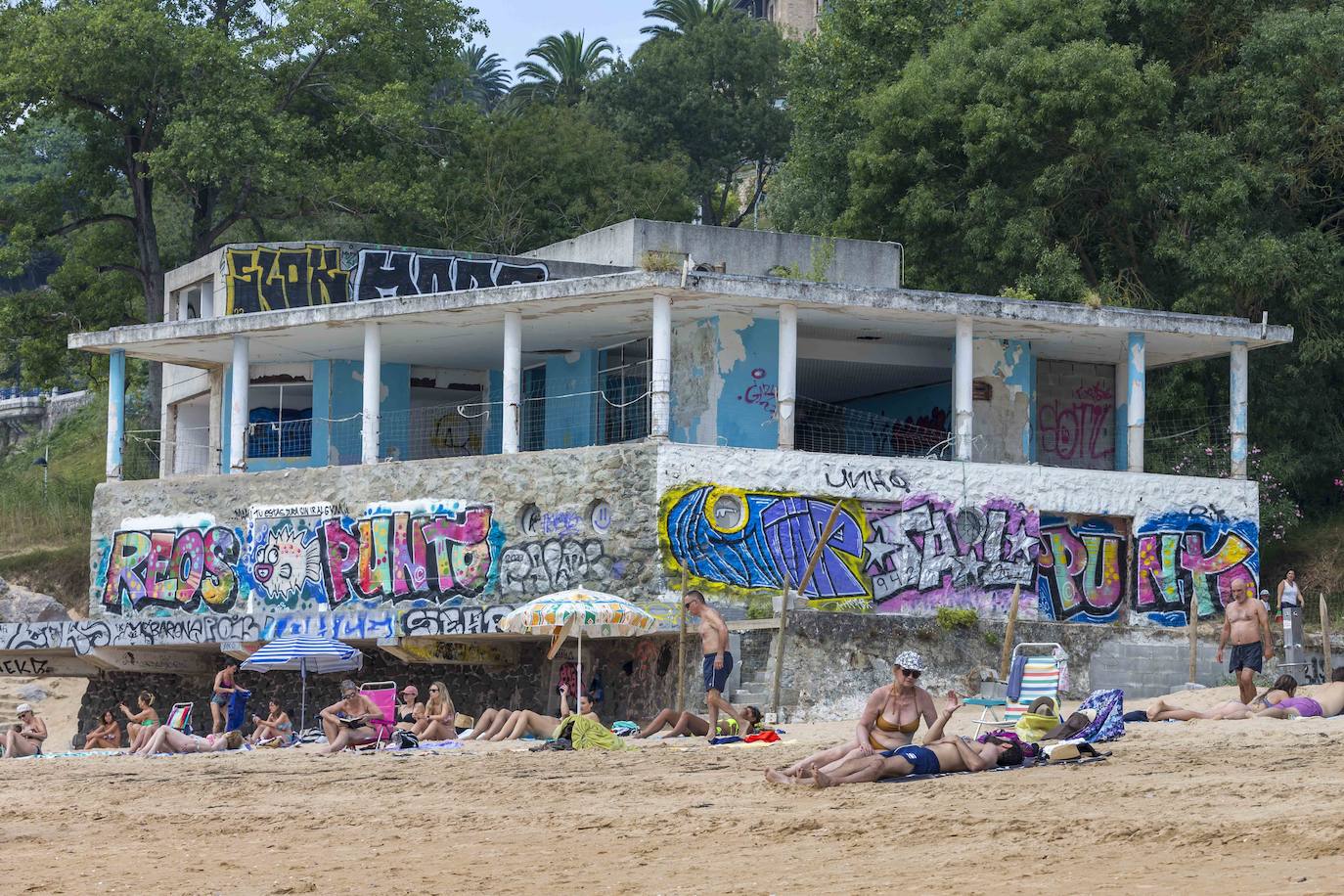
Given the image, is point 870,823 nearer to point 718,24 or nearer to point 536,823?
point 536,823

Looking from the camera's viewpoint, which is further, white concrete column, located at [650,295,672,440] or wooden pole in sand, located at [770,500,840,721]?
white concrete column, located at [650,295,672,440]

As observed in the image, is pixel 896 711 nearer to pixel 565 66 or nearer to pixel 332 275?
pixel 332 275

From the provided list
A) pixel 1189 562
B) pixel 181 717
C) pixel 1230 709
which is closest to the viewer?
pixel 1230 709

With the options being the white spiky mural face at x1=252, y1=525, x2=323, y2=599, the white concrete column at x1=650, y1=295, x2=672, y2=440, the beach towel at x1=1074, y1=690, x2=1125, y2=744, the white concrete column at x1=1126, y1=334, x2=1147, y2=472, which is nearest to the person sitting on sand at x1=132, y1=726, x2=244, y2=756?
the white spiky mural face at x1=252, y1=525, x2=323, y2=599

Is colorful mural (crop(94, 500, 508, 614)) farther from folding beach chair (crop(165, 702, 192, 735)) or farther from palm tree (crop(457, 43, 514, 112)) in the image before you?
palm tree (crop(457, 43, 514, 112))

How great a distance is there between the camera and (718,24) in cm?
6378

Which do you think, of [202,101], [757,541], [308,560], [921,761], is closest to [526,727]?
[757,541]

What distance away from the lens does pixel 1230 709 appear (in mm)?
18328

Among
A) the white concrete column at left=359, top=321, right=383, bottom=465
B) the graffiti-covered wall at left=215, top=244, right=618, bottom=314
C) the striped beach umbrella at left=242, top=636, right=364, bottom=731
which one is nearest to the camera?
the striped beach umbrella at left=242, top=636, right=364, bottom=731

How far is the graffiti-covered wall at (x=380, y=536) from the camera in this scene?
1048 inches

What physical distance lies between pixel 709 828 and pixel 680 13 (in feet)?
200

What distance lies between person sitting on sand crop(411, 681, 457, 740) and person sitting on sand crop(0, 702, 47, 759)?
5300 mm

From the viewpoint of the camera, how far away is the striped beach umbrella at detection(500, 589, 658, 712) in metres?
22.6

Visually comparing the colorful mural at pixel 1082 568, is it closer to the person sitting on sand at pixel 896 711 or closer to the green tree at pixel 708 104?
the person sitting on sand at pixel 896 711
